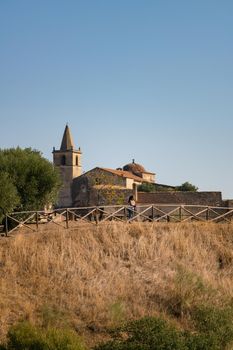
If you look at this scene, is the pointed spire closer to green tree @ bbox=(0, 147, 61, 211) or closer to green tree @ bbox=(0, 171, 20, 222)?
green tree @ bbox=(0, 147, 61, 211)

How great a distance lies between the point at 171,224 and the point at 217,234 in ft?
7.20

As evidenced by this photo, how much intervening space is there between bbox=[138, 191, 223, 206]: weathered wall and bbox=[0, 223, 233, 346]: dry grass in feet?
90.8

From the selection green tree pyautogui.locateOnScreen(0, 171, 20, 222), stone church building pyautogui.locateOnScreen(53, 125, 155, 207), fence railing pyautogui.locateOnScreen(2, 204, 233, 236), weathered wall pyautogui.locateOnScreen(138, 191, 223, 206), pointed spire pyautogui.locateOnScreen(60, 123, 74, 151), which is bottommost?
fence railing pyautogui.locateOnScreen(2, 204, 233, 236)

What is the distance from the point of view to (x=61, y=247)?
69.5ft

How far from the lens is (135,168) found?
8912 cm

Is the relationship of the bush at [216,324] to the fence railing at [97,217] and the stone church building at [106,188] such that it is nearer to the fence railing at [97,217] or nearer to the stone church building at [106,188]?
the fence railing at [97,217]

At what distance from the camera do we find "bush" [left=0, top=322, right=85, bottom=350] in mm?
13920

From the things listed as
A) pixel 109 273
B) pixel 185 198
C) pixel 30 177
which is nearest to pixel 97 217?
pixel 109 273

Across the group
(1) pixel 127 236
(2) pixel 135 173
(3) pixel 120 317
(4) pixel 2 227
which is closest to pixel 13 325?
(3) pixel 120 317

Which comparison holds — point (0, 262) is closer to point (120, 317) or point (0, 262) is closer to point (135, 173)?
point (120, 317)

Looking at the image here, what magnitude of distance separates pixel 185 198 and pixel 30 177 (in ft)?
84.8

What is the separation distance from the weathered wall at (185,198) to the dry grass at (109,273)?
90.8 feet

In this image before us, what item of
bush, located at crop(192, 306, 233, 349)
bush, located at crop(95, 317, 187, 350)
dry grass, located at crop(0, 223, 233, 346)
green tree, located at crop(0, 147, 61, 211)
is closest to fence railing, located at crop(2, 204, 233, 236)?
dry grass, located at crop(0, 223, 233, 346)

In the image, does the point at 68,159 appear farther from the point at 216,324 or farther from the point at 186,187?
the point at 216,324
